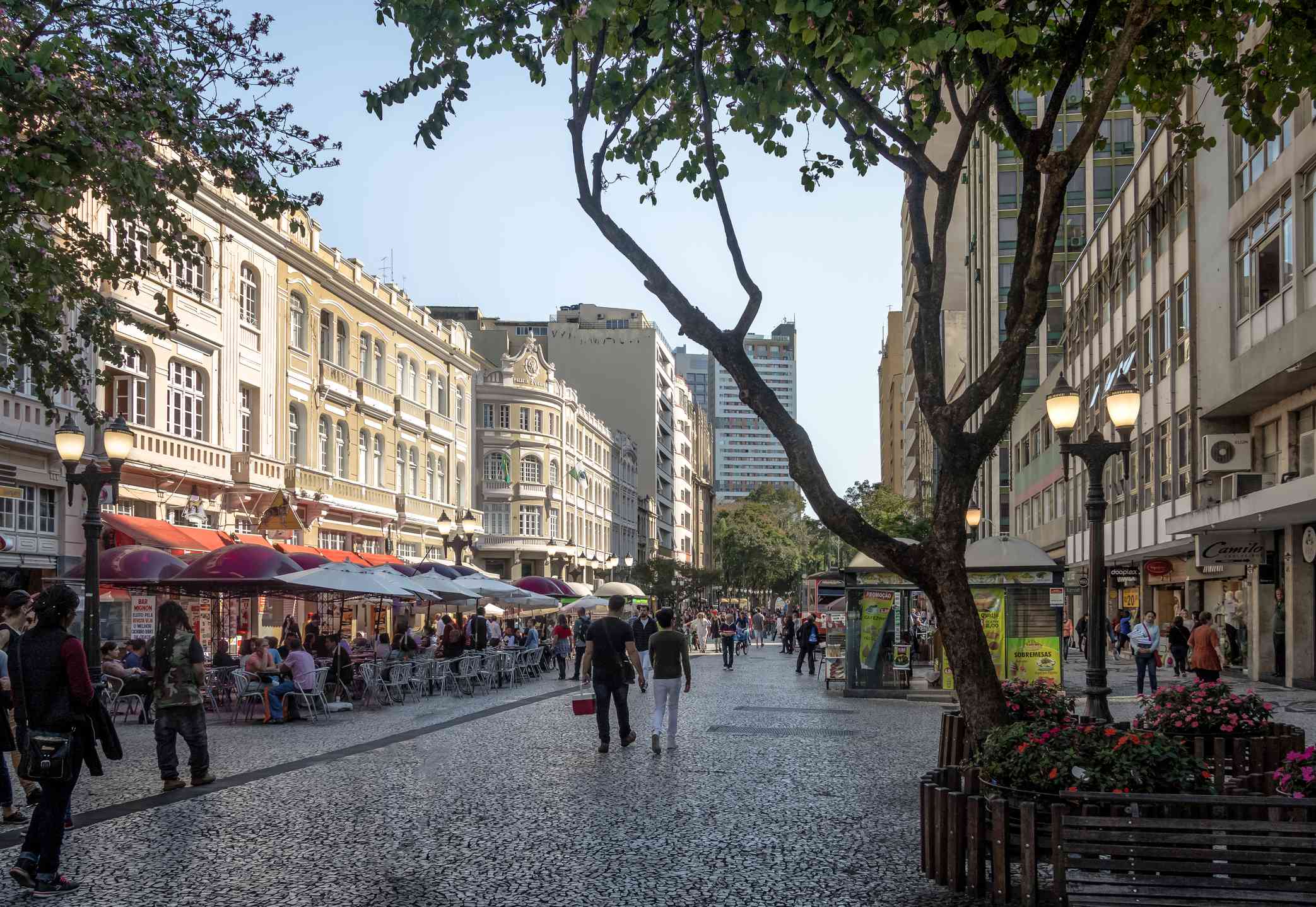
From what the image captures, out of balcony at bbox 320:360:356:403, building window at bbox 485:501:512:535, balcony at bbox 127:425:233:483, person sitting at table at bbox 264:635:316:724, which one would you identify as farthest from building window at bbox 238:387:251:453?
building window at bbox 485:501:512:535

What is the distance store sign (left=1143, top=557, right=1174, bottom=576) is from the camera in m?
38.7

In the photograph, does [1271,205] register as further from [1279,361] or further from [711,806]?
[711,806]

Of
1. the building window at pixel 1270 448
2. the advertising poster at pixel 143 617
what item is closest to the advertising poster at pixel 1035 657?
the building window at pixel 1270 448

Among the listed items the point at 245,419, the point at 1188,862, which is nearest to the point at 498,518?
the point at 245,419

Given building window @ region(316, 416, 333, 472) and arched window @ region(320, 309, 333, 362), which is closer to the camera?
building window @ region(316, 416, 333, 472)

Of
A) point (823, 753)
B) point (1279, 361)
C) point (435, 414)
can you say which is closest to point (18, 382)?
point (823, 753)

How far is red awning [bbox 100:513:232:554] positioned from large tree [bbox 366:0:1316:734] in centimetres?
2137

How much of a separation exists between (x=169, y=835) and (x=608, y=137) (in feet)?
20.3

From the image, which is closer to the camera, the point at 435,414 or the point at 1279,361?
the point at 1279,361

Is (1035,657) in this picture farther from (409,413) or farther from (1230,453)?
(409,413)

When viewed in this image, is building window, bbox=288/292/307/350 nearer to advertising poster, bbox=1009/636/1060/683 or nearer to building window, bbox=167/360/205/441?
building window, bbox=167/360/205/441

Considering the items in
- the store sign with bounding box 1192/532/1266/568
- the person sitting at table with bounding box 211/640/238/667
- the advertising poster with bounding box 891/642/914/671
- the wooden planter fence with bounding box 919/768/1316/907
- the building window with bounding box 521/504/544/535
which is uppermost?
the building window with bounding box 521/504/544/535

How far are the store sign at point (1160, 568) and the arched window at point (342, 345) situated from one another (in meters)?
25.9

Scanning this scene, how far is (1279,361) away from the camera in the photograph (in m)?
23.7
